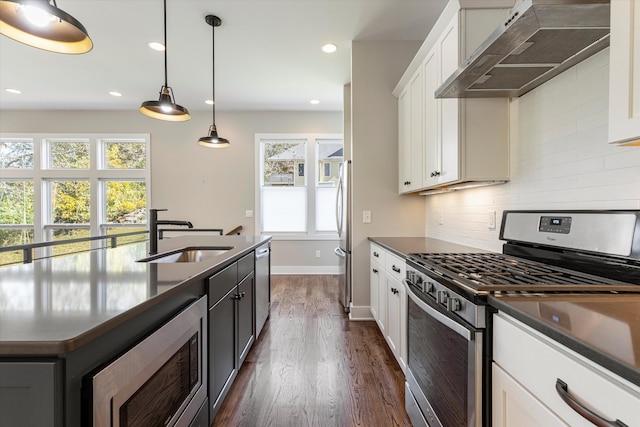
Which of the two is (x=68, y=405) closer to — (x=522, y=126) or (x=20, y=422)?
(x=20, y=422)

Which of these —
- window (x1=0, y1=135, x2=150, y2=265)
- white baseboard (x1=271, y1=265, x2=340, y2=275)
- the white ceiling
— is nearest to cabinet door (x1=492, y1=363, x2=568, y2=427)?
the white ceiling

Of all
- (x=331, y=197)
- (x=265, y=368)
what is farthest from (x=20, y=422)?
(x=331, y=197)

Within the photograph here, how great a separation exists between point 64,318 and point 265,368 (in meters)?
1.69

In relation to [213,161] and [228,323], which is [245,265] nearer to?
[228,323]

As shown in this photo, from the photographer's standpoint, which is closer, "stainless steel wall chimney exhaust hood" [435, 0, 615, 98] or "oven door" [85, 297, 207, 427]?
"oven door" [85, 297, 207, 427]

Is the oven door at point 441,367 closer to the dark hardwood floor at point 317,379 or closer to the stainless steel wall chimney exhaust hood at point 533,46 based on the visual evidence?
the dark hardwood floor at point 317,379

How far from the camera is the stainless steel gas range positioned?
98 centimetres

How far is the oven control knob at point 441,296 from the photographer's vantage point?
46.3 inches

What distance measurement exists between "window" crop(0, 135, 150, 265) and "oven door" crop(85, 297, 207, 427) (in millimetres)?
4938

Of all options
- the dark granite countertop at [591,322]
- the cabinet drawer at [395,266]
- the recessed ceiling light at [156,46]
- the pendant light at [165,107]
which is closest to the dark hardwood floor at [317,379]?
the cabinet drawer at [395,266]

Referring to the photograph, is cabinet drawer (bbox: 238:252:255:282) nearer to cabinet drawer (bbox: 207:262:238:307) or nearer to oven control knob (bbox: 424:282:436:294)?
cabinet drawer (bbox: 207:262:238:307)

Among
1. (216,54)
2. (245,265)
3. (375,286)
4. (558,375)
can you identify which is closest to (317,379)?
(245,265)

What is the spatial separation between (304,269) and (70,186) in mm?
4535

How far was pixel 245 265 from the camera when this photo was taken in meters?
2.11
